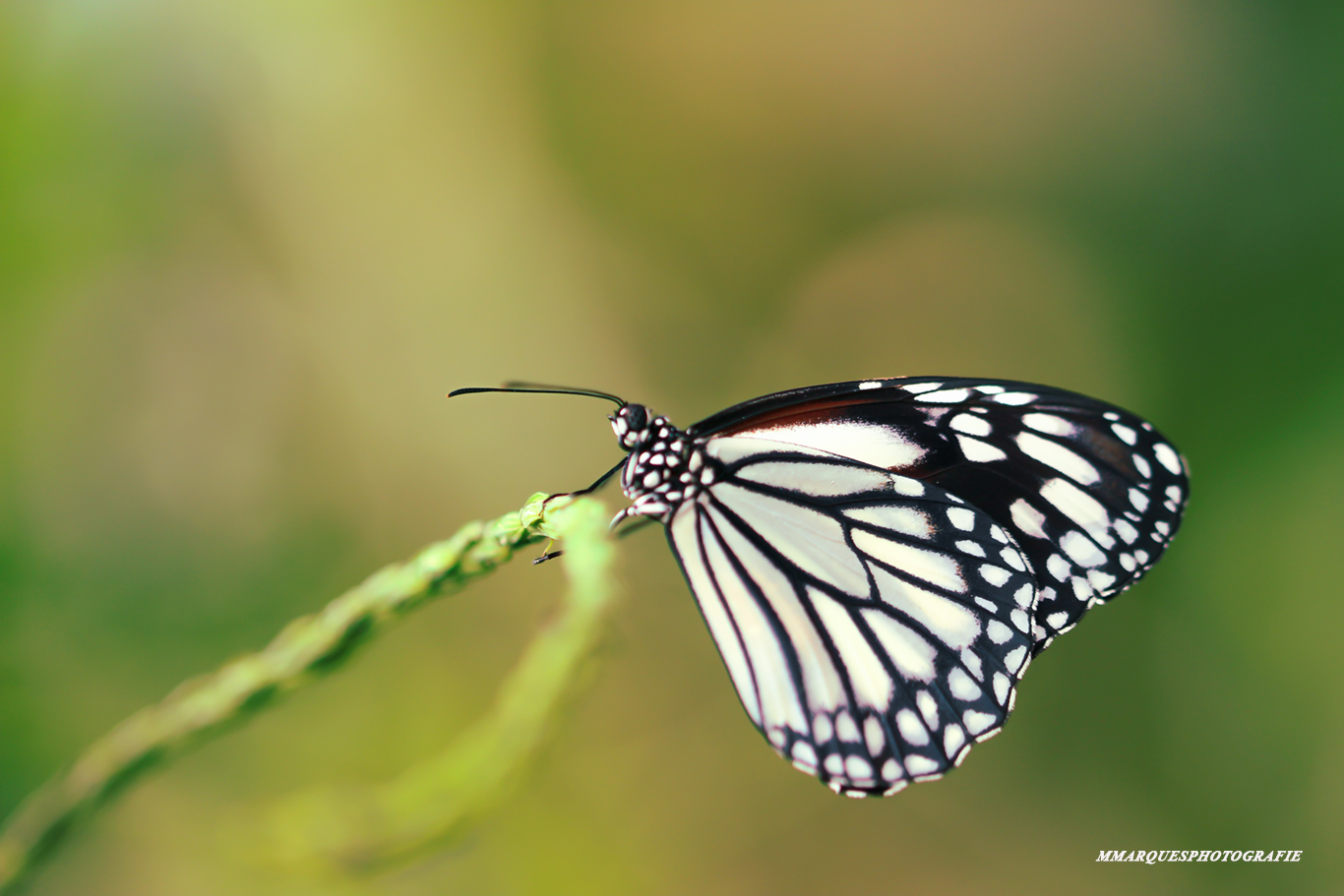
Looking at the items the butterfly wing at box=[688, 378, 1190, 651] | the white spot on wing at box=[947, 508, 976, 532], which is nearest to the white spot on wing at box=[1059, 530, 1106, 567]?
the butterfly wing at box=[688, 378, 1190, 651]

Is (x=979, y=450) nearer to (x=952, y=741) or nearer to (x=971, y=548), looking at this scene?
(x=971, y=548)

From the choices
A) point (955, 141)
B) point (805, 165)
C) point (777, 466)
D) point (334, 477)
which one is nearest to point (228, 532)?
point (334, 477)

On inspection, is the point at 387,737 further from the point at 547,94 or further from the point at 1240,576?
the point at 1240,576

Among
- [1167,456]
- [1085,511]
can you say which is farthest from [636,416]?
[1167,456]

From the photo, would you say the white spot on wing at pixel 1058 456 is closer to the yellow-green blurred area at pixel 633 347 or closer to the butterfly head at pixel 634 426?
the butterfly head at pixel 634 426

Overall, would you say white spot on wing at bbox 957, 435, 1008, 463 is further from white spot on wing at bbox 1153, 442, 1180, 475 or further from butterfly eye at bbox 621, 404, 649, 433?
butterfly eye at bbox 621, 404, 649, 433

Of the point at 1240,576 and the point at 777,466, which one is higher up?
the point at 777,466
